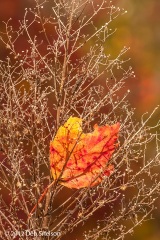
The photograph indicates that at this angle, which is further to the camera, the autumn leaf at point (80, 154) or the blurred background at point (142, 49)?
the blurred background at point (142, 49)

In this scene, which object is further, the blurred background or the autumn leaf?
the blurred background

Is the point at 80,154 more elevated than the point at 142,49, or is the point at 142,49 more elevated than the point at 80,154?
the point at 142,49

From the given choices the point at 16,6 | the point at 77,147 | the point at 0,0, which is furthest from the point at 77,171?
the point at 0,0

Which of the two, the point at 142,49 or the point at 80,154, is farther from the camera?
the point at 142,49

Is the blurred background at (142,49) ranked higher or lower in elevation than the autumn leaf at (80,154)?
higher
